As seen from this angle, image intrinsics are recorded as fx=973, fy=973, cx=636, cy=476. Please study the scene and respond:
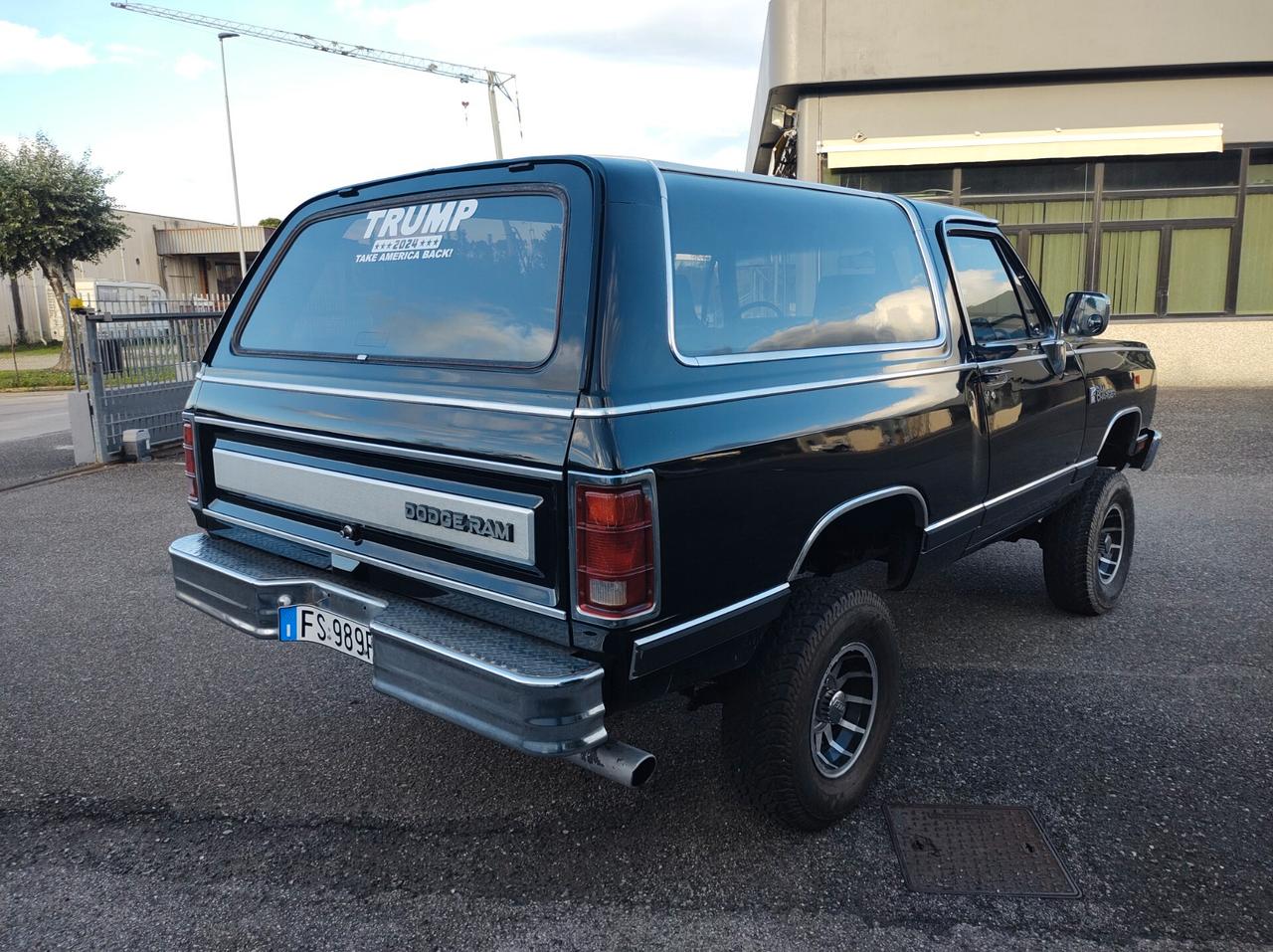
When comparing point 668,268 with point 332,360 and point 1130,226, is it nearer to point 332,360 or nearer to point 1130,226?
point 332,360

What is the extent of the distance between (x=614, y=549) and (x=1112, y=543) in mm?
3832

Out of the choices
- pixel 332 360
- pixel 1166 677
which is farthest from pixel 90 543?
pixel 1166 677

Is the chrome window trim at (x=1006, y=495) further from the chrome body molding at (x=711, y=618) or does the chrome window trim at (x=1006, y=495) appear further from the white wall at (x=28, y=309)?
the white wall at (x=28, y=309)

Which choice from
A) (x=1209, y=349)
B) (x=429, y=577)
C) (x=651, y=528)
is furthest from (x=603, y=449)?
(x=1209, y=349)

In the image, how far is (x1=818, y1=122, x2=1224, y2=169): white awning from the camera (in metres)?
13.7

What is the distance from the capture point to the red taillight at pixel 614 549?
2.30 m

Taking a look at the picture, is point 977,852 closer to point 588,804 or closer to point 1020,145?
point 588,804

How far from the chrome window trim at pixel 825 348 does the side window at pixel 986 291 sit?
7.6 inches

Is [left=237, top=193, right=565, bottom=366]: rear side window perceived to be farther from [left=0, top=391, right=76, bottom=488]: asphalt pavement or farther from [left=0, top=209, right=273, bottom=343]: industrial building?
[left=0, top=209, right=273, bottom=343]: industrial building

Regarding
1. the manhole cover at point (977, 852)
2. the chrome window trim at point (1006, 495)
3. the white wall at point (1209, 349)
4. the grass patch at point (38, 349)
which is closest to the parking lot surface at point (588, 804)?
the manhole cover at point (977, 852)

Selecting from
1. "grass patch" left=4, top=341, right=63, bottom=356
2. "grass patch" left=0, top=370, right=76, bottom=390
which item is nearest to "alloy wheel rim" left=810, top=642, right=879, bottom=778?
"grass patch" left=0, top=370, right=76, bottom=390

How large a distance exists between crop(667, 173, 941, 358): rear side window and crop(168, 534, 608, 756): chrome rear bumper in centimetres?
92

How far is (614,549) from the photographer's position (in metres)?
2.31

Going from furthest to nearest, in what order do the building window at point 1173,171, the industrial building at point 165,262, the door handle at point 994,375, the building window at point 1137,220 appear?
the industrial building at point 165,262
the building window at point 1137,220
the building window at point 1173,171
the door handle at point 994,375
